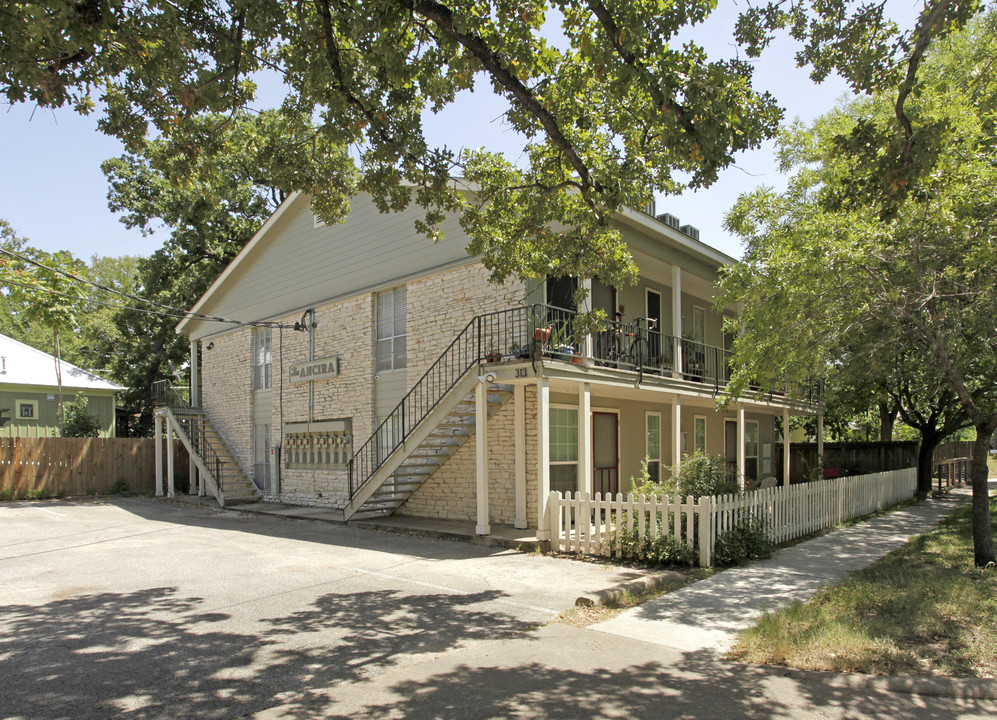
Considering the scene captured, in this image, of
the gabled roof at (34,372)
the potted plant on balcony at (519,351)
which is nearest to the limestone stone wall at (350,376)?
the potted plant on balcony at (519,351)

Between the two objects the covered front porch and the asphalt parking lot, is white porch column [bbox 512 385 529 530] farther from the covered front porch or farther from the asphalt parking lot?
the asphalt parking lot

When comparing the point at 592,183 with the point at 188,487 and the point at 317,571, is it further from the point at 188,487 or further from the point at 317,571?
the point at 188,487

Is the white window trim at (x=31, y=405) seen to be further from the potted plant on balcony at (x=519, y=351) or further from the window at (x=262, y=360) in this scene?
the potted plant on balcony at (x=519, y=351)

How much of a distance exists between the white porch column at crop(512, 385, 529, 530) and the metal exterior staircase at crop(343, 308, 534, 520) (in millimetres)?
742

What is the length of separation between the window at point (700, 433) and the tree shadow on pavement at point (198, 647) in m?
11.9

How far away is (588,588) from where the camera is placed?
845 cm

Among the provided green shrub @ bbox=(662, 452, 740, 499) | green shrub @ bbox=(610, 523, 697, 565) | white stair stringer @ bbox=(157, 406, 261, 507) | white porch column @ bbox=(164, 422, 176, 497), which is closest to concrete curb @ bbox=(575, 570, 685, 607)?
green shrub @ bbox=(610, 523, 697, 565)

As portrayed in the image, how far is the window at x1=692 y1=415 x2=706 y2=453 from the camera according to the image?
61.9 feet

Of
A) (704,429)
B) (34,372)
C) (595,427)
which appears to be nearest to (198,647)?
(595,427)

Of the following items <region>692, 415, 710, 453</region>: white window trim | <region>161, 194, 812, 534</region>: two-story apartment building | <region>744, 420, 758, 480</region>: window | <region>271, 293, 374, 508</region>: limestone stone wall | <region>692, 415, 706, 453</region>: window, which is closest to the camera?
<region>161, 194, 812, 534</region>: two-story apartment building

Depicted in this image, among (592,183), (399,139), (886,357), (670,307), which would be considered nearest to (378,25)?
(399,139)

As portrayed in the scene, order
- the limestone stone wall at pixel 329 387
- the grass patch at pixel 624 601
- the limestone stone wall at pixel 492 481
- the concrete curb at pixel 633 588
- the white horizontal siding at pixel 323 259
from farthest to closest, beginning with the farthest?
1. the limestone stone wall at pixel 329 387
2. the white horizontal siding at pixel 323 259
3. the limestone stone wall at pixel 492 481
4. the concrete curb at pixel 633 588
5. the grass patch at pixel 624 601

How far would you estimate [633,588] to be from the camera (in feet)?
27.3

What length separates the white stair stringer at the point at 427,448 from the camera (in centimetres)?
1238
